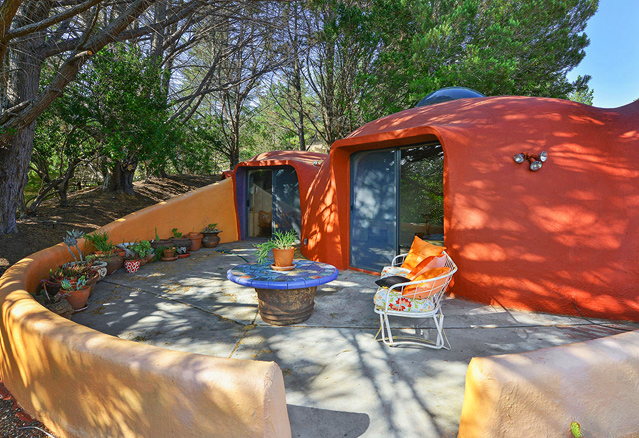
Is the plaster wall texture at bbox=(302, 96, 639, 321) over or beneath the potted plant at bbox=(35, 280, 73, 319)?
over

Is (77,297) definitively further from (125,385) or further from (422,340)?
(422,340)

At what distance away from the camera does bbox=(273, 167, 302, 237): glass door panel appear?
10357mm

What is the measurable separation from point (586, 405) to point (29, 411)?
4283mm

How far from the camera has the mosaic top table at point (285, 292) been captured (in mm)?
4070

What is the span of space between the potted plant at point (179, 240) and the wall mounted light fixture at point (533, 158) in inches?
317

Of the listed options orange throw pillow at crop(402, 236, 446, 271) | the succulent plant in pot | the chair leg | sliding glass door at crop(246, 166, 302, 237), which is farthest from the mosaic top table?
sliding glass door at crop(246, 166, 302, 237)

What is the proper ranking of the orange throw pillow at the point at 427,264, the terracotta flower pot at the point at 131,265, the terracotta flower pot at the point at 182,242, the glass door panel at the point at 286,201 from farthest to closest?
the glass door panel at the point at 286,201, the terracotta flower pot at the point at 182,242, the terracotta flower pot at the point at 131,265, the orange throw pillow at the point at 427,264

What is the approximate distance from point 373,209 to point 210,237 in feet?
17.9

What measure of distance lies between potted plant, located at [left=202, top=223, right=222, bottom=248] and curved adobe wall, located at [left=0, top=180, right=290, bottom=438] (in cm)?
670

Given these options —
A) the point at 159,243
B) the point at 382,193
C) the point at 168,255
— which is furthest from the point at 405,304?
the point at 159,243

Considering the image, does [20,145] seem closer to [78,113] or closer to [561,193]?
[78,113]

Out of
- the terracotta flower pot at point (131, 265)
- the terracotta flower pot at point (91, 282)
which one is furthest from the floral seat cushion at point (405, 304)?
the terracotta flower pot at point (131, 265)

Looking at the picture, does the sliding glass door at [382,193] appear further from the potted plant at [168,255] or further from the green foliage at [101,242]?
the green foliage at [101,242]

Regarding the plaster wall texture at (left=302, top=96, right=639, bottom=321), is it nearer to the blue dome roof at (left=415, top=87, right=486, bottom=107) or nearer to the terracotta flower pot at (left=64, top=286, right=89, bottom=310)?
the blue dome roof at (left=415, top=87, right=486, bottom=107)
